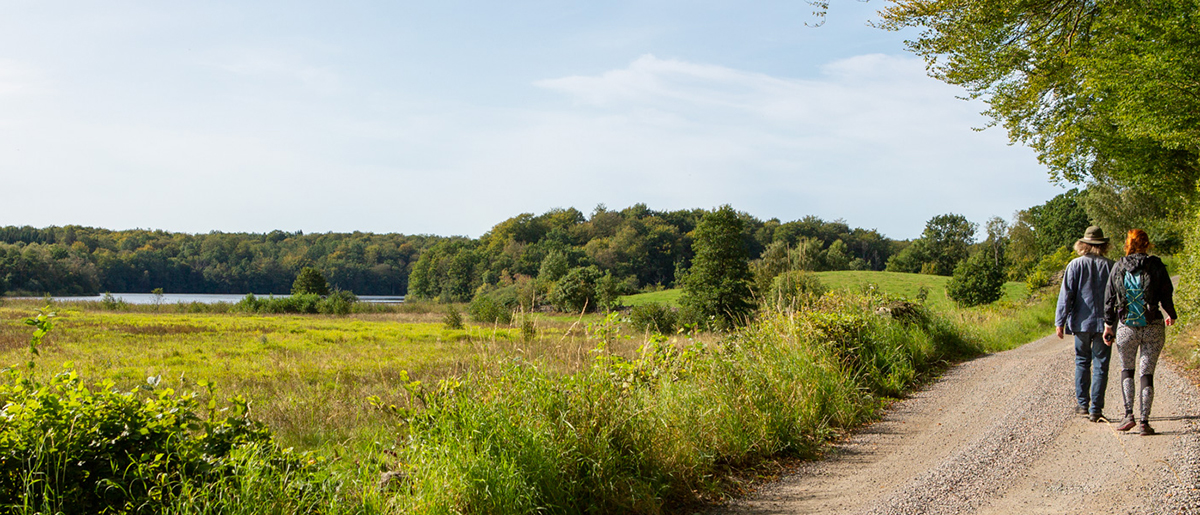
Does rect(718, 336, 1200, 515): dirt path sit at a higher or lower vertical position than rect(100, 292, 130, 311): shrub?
higher

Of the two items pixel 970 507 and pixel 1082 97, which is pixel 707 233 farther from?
pixel 970 507

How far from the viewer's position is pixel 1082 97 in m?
15.8

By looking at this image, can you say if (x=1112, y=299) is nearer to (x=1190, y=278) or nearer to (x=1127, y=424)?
(x=1127, y=424)

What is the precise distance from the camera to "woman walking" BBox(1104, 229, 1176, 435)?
5.41 m

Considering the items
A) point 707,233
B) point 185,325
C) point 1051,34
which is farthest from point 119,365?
point 707,233

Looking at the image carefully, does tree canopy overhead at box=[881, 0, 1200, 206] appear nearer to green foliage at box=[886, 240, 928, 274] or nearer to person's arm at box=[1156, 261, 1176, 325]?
person's arm at box=[1156, 261, 1176, 325]

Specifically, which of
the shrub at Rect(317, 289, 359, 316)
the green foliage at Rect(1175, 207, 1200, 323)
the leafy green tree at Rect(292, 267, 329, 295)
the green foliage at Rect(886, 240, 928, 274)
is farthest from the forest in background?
the green foliage at Rect(1175, 207, 1200, 323)

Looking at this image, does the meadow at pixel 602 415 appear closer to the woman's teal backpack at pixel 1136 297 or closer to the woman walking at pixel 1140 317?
the woman walking at pixel 1140 317

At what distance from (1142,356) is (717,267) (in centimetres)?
3961

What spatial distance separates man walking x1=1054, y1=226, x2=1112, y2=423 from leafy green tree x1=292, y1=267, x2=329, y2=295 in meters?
66.9

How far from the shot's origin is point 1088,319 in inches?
235

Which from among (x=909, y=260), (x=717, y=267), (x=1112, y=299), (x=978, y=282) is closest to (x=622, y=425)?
(x=1112, y=299)

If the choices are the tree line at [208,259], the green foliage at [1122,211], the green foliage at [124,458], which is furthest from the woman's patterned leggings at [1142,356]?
the tree line at [208,259]

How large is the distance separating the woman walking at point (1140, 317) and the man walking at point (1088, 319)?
0.21 metres
